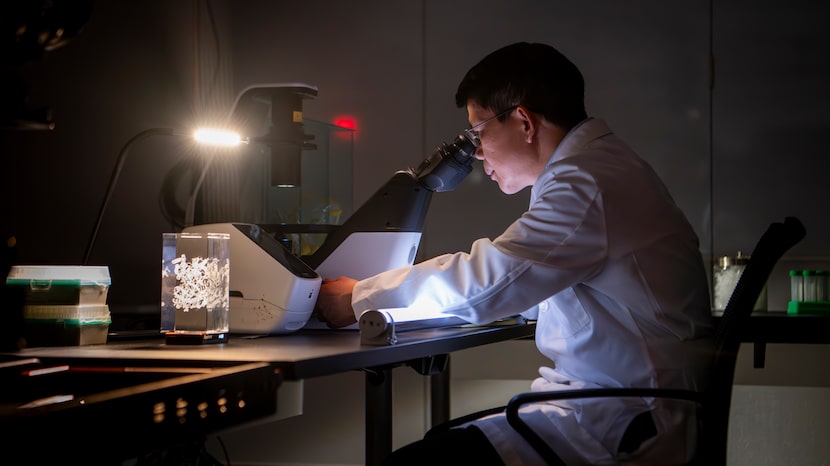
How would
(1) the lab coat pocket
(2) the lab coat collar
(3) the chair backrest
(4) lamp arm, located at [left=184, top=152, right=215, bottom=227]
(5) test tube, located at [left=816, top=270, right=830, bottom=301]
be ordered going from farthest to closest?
(5) test tube, located at [left=816, top=270, right=830, bottom=301]
(4) lamp arm, located at [left=184, top=152, right=215, bottom=227]
(2) the lab coat collar
(1) the lab coat pocket
(3) the chair backrest

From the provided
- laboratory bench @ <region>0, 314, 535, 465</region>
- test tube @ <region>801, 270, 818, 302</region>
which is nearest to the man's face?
laboratory bench @ <region>0, 314, 535, 465</region>

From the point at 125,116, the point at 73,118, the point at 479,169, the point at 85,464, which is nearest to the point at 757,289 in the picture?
the point at 85,464

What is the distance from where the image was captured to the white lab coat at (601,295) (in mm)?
1379

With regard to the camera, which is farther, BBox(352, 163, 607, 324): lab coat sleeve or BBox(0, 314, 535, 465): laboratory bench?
BBox(352, 163, 607, 324): lab coat sleeve

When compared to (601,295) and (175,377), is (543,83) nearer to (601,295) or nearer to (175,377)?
(601,295)

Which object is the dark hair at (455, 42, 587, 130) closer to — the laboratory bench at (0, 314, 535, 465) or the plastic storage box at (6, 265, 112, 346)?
the laboratory bench at (0, 314, 535, 465)

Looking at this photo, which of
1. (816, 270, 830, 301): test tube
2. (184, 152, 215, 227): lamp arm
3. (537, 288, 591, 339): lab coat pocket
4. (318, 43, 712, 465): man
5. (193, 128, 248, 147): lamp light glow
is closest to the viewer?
(318, 43, 712, 465): man

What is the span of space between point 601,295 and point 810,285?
1.82 meters

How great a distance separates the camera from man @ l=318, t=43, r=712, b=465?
54.1 inches

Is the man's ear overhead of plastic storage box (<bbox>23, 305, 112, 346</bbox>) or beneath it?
A: overhead

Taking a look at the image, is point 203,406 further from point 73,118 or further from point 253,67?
point 253,67

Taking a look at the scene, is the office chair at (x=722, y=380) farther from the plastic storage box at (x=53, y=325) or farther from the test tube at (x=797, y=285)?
the test tube at (x=797, y=285)

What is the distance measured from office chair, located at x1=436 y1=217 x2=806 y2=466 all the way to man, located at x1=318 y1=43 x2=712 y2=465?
10cm

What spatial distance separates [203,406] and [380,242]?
3.07ft
